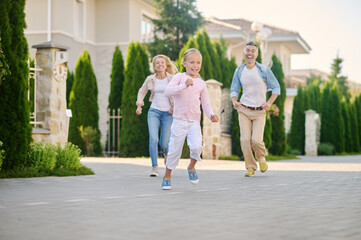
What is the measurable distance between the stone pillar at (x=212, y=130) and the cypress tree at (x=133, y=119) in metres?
2.10

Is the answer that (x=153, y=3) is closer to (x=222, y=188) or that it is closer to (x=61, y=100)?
(x=61, y=100)

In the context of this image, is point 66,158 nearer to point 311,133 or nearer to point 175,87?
point 175,87

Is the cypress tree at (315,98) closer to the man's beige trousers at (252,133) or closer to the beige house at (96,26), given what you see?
the beige house at (96,26)

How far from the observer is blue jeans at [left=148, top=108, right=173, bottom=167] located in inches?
420

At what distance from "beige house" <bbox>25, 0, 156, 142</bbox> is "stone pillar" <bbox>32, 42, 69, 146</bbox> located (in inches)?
525

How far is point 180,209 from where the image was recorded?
6.04 metres

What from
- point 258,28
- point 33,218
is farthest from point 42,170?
point 258,28

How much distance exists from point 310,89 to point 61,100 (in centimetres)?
2180

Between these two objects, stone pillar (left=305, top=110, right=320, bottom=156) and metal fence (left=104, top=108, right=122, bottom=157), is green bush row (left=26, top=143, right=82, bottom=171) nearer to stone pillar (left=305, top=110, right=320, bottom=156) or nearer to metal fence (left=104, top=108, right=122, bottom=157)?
metal fence (left=104, top=108, right=122, bottom=157)

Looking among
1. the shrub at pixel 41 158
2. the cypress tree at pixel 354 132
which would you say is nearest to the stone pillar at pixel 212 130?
the shrub at pixel 41 158

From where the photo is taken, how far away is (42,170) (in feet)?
34.3

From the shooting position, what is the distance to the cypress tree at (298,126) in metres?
31.2

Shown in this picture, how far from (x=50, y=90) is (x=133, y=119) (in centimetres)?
770

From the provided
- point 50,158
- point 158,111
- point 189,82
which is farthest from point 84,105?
point 189,82
